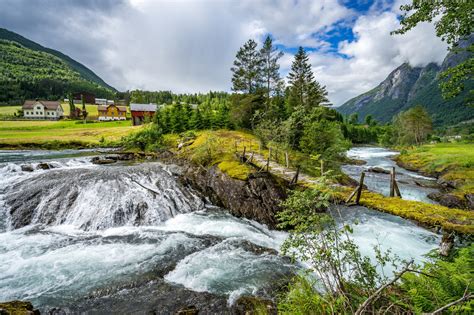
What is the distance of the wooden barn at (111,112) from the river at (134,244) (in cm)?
7604

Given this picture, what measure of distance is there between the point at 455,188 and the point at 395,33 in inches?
810

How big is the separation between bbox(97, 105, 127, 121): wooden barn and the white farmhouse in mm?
18642

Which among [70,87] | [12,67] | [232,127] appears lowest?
[232,127]

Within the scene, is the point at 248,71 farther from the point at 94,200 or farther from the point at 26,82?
the point at 26,82

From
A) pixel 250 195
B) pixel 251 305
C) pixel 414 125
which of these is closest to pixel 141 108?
pixel 250 195

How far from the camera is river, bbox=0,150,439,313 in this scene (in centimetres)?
756

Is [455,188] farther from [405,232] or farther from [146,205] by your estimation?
[146,205]

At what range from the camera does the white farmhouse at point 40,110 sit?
83.4 meters

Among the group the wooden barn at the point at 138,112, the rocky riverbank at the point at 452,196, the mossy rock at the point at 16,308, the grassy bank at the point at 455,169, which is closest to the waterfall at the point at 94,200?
the mossy rock at the point at 16,308

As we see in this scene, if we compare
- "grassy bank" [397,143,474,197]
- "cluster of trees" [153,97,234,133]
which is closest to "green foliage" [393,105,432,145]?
"grassy bank" [397,143,474,197]

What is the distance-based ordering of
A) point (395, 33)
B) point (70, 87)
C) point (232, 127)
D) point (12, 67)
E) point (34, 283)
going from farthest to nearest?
point (12, 67) < point (70, 87) < point (232, 127) < point (395, 33) < point (34, 283)

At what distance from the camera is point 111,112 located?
283 feet

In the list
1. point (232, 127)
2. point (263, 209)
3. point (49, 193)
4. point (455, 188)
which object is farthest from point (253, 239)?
point (232, 127)

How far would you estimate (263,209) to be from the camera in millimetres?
14070
